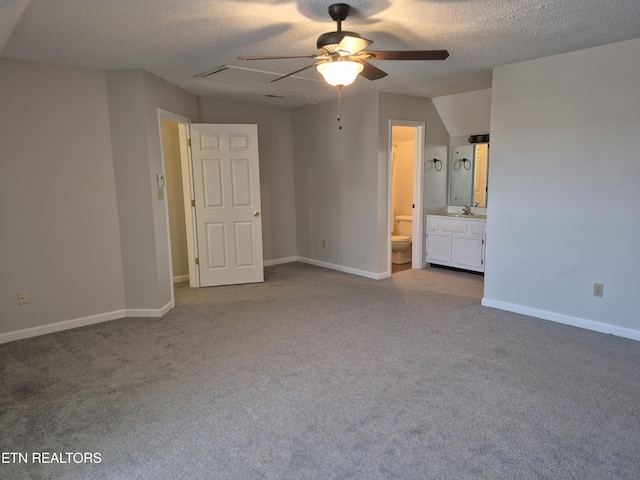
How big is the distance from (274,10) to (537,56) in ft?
8.09

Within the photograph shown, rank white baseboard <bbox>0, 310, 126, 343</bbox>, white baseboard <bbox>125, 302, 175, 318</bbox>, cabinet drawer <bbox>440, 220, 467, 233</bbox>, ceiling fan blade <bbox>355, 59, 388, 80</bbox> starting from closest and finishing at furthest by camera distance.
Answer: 1. ceiling fan blade <bbox>355, 59, 388, 80</bbox>
2. white baseboard <bbox>0, 310, 126, 343</bbox>
3. white baseboard <bbox>125, 302, 175, 318</bbox>
4. cabinet drawer <bbox>440, 220, 467, 233</bbox>

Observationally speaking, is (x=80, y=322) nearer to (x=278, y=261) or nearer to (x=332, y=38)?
(x=278, y=261)

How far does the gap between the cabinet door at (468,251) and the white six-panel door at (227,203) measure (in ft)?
8.88

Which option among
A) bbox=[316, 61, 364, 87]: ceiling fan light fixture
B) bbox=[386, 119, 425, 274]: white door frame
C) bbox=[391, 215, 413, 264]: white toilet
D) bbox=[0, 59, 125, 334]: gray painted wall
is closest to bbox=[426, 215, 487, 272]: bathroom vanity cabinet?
bbox=[386, 119, 425, 274]: white door frame

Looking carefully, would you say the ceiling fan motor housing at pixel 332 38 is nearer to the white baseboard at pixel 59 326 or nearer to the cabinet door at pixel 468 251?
the white baseboard at pixel 59 326

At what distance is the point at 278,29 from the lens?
2.86 metres

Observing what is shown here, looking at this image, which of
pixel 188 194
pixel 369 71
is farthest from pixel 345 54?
pixel 188 194

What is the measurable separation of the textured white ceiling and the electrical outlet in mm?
1982

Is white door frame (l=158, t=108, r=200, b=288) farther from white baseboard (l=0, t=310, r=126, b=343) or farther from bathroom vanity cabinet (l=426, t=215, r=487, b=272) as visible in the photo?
bathroom vanity cabinet (l=426, t=215, r=487, b=272)

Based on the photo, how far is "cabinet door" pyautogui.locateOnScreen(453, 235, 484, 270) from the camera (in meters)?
5.43

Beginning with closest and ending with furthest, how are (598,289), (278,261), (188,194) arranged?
(598,289)
(188,194)
(278,261)

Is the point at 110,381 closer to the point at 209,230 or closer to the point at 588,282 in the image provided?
the point at 209,230

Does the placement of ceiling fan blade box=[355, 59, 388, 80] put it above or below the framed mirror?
above

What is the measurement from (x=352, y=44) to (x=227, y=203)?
320 cm
